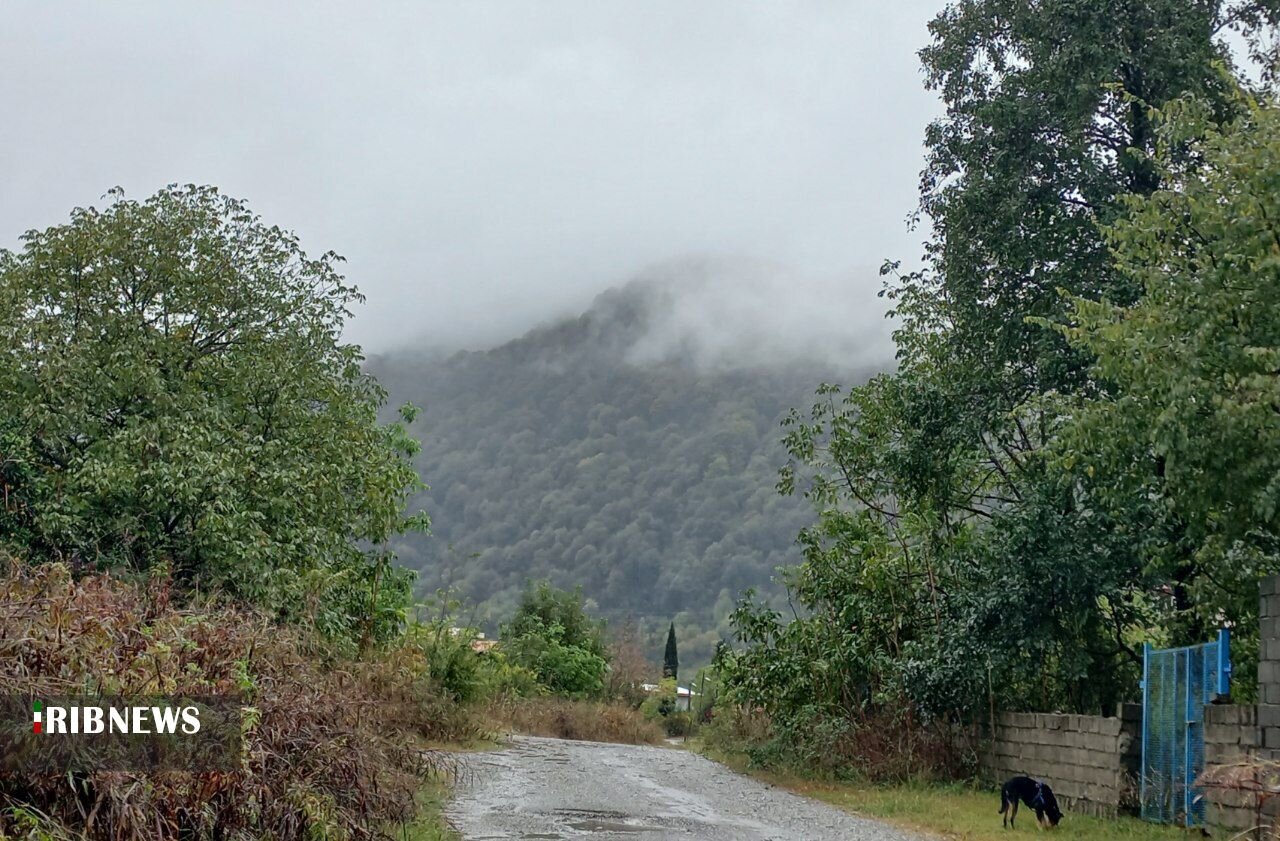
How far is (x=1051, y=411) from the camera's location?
1525 cm

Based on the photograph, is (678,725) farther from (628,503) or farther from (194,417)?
(628,503)

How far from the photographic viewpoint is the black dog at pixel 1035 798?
1330 cm

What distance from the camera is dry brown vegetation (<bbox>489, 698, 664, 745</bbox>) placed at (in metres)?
35.6

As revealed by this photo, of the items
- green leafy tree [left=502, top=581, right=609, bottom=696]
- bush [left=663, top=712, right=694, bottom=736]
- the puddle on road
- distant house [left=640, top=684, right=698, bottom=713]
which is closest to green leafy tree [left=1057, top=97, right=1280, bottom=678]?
the puddle on road

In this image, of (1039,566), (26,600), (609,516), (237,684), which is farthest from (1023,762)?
(609,516)

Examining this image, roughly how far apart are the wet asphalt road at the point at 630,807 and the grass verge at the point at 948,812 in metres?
0.52

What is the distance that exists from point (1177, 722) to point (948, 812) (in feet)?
10.7

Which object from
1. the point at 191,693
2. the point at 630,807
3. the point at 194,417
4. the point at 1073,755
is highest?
the point at 194,417

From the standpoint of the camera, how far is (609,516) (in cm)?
15350

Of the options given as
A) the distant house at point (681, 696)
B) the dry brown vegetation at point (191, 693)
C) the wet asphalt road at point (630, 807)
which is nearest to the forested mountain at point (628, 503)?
the distant house at point (681, 696)

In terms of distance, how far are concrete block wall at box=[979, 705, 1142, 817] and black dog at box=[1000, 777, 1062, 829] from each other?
3.30 ft

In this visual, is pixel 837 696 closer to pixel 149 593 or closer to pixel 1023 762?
pixel 1023 762

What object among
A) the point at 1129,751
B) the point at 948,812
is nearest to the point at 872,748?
the point at 948,812

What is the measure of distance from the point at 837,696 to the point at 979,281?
290 inches
